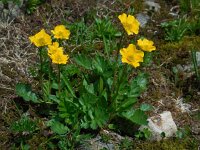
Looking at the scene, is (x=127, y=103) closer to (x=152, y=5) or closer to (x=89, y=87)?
(x=89, y=87)

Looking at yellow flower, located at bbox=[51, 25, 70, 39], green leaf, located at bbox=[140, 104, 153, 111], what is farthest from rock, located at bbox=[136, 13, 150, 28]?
yellow flower, located at bbox=[51, 25, 70, 39]

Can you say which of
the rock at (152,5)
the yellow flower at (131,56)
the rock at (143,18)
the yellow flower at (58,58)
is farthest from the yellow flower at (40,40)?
the rock at (152,5)

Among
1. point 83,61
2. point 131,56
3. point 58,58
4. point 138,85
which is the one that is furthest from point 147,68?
point 58,58

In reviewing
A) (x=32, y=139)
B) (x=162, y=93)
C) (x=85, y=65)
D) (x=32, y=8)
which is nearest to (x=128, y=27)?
(x=85, y=65)

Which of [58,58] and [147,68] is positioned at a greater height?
[58,58]

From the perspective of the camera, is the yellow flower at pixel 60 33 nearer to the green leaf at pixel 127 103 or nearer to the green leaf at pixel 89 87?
the green leaf at pixel 89 87

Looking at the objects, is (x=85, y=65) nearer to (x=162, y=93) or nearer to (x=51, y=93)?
(x=51, y=93)
